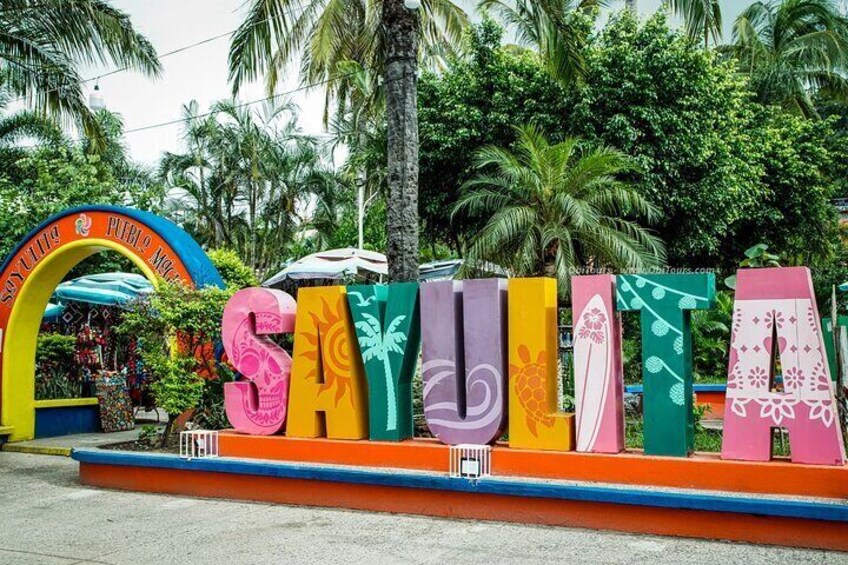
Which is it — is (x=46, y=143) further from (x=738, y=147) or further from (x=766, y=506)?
(x=766, y=506)

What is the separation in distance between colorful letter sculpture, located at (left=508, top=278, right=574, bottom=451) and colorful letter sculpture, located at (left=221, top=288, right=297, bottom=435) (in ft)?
8.84

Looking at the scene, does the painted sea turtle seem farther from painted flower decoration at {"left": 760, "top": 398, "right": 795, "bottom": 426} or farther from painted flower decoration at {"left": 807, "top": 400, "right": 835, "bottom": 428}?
painted flower decoration at {"left": 807, "top": 400, "right": 835, "bottom": 428}

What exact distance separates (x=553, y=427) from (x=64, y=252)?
7987 millimetres

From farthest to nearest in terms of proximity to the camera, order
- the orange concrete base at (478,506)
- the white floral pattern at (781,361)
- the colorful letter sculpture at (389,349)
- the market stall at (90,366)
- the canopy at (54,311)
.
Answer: the canopy at (54,311) < the market stall at (90,366) < the colorful letter sculpture at (389,349) < the white floral pattern at (781,361) < the orange concrete base at (478,506)

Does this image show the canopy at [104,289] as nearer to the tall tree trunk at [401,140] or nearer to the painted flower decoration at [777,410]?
the tall tree trunk at [401,140]

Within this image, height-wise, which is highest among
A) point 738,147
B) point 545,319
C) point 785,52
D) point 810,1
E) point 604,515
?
point 810,1

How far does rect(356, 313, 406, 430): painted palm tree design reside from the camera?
8.41 m

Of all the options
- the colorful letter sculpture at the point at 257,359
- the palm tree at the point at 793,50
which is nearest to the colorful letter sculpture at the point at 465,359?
the colorful letter sculpture at the point at 257,359

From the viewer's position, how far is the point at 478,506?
24.5 feet

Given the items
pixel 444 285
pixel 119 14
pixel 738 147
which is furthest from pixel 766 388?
pixel 738 147

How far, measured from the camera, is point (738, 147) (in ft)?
68.9

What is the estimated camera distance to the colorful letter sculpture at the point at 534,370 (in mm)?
7637

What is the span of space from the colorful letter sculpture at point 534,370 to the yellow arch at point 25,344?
7.44 meters

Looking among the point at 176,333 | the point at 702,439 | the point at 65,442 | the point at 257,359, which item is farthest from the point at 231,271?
the point at 702,439
